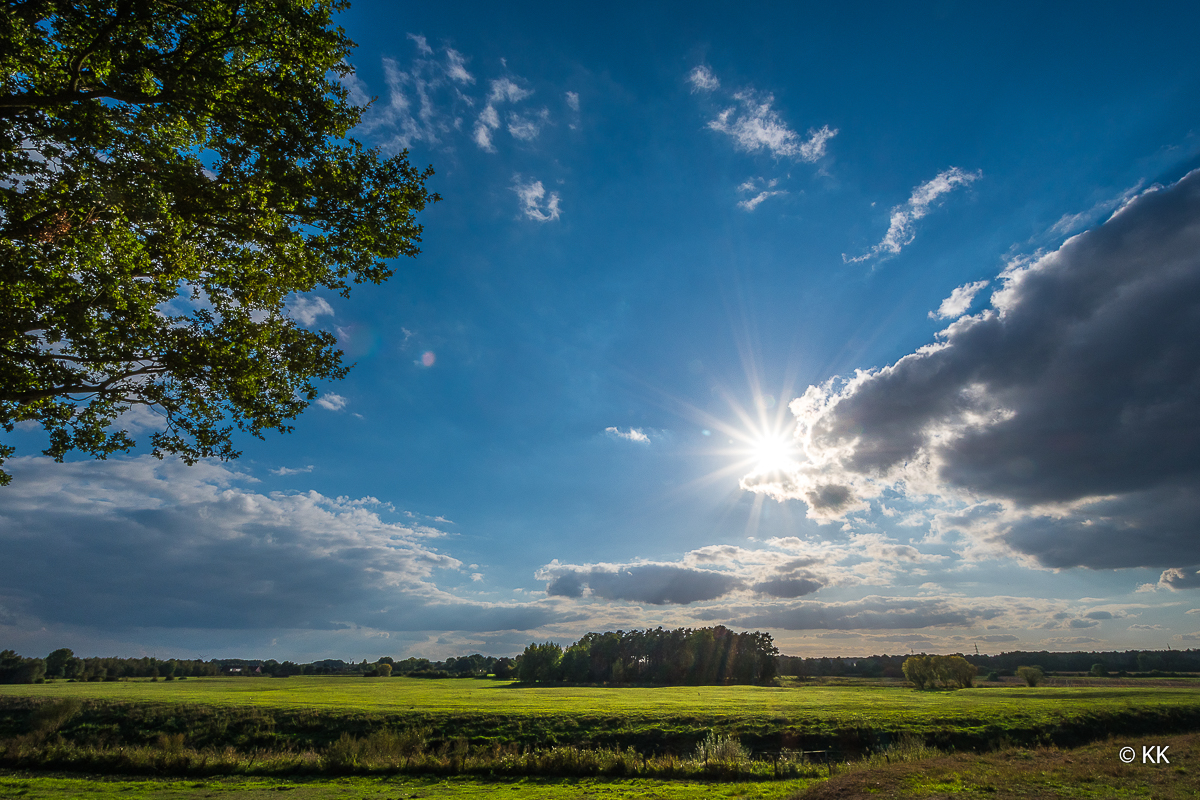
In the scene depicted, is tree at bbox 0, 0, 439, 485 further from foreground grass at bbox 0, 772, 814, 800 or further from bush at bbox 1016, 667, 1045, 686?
bush at bbox 1016, 667, 1045, 686

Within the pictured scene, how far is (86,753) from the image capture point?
30.6 m

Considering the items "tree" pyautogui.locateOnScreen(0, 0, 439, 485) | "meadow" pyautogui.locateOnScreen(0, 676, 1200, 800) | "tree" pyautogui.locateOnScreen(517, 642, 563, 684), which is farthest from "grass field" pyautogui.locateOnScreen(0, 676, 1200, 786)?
"tree" pyautogui.locateOnScreen(517, 642, 563, 684)

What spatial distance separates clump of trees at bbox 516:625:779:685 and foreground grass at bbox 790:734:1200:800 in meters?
117

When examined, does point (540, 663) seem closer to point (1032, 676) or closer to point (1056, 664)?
Answer: point (1032, 676)

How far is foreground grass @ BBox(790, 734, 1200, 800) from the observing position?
57.2 ft

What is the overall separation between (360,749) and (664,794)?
2140 cm

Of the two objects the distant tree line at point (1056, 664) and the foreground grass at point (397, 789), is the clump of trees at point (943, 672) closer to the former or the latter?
the distant tree line at point (1056, 664)

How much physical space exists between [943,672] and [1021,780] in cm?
9557

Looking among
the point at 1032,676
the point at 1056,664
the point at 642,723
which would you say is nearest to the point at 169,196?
the point at 642,723

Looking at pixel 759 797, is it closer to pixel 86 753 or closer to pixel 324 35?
pixel 324 35

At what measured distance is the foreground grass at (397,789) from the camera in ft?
66.3

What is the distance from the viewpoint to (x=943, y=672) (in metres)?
94.7

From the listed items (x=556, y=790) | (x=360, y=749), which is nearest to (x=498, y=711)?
(x=360, y=749)

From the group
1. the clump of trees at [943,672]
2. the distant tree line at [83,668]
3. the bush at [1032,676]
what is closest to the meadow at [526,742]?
the clump of trees at [943,672]
